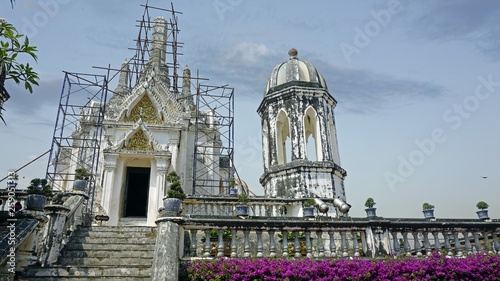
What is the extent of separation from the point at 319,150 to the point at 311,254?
707cm

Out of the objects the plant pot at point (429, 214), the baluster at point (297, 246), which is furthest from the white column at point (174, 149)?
the plant pot at point (429, 214)

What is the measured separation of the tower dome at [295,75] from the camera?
1466 cm

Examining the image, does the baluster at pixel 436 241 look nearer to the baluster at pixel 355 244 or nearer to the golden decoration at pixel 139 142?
the baluster at pixel 355 244

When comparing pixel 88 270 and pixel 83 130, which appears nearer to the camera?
pixel 88 270

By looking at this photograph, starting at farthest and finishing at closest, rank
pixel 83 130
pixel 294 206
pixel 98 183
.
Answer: pixel 83 130, pixel 98 183, pixel 294 206

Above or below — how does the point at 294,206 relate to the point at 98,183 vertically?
below

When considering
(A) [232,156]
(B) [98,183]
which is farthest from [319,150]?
(B) [98,183]

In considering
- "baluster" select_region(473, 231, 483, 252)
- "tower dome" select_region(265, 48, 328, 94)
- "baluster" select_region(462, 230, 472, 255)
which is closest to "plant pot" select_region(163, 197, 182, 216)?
"baluster" select_region(462, 230, 472, 255)

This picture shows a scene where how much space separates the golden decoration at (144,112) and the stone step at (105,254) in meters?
8.86

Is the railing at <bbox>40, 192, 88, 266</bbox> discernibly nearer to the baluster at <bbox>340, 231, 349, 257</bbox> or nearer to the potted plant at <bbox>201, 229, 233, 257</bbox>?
the potted plant at <bbox>201, 229, 233, 257</bbox>

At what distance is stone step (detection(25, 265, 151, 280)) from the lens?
637 centimetres

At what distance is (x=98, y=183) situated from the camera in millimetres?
14742

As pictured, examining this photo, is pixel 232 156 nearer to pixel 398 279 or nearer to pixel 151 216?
pixel 151 216

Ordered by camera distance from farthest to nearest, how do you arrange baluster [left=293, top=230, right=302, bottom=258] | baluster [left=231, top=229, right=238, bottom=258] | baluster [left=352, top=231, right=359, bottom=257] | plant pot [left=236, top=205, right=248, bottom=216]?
plant pot [left=236, top=205, right=248, bottom=216] < baluster [left=352, top=231, right=359, bottom=257] < baluster [left=293, top=230, right=302, bottom=258] < baluster [left=231, top=229, right=238, bottom=258]
